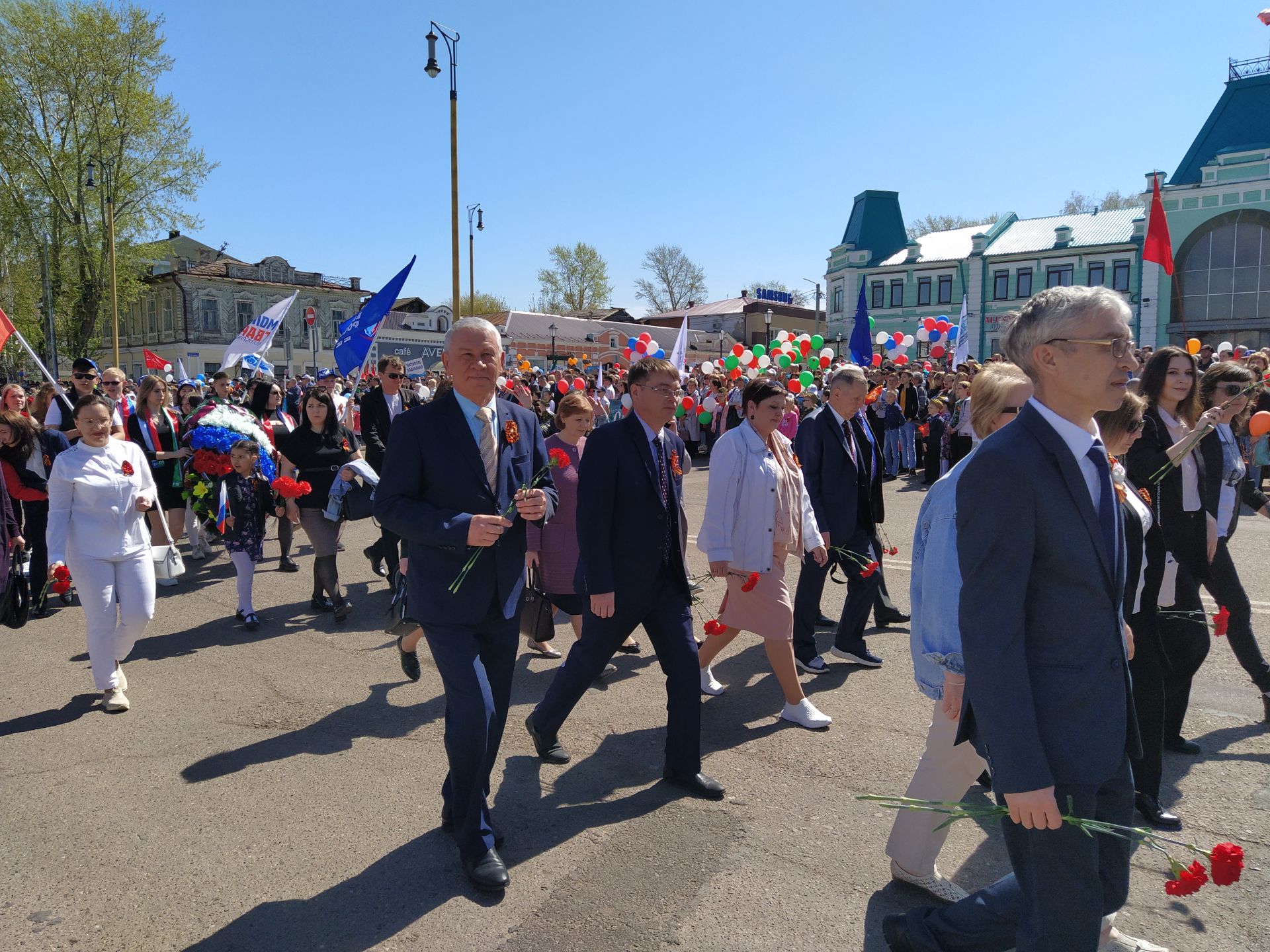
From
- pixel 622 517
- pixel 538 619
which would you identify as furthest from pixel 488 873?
pixel 538 619

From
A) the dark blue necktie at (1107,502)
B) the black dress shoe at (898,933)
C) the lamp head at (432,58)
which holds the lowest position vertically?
the black dress shoe at (898,933)

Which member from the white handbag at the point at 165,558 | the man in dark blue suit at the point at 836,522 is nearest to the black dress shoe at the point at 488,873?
the man in dark blue suit at the point at 836,522

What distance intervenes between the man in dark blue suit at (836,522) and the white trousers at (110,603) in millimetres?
4164

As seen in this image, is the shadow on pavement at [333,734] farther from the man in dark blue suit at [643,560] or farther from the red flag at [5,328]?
the red flag at [5,328]

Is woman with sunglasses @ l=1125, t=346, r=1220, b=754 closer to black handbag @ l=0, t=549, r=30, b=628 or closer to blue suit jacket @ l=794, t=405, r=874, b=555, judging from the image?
blue suit jacket @ l=794, t=405, r=874, b=555

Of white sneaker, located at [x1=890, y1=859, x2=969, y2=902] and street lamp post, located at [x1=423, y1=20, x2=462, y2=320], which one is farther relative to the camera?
street lamp post, located at [x1=423, y1=20, x2=462, y2=320]

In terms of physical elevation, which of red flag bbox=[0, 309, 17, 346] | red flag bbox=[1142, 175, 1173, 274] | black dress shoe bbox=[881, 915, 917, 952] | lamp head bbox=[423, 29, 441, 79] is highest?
lamp head bbox=[423, 29, 441, 79]

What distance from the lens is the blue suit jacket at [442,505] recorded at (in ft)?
10.9

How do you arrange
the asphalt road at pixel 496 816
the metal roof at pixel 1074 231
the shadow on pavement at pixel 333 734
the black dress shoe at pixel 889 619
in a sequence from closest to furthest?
1. the asphalt road at pixel 496 816
2. the shadow on pavement at pixel 333 734
3. the black dress shoe at pixel 889 619
4. the metal roof at pixel 1074 231

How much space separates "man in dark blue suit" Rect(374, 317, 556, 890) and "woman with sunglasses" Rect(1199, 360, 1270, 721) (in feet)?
11.1

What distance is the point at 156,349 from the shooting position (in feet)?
193

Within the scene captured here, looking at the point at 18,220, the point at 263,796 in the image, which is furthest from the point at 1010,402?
the point at 18,220

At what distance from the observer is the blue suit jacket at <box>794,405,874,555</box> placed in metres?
5.75

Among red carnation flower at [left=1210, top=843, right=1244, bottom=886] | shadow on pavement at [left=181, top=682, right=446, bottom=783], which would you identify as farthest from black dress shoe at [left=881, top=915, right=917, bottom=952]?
shadow on pavement at [left=181, top=682, right=446, bottom=783]
